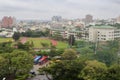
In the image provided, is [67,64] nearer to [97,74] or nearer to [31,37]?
[97,74]

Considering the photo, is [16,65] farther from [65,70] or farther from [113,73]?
[113,73]

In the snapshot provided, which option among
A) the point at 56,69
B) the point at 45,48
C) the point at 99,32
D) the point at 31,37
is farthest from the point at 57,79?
the point at 31,37

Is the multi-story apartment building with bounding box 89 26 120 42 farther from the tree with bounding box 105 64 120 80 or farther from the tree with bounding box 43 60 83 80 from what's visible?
the tree with bounding box 105 64 120 80

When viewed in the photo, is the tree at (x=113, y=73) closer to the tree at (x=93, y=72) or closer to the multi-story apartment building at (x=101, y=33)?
the tree at (x=93, y=72)

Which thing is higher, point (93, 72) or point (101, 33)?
point (101, 33)

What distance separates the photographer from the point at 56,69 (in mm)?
11438

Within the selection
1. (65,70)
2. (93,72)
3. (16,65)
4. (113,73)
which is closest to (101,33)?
(16,65)

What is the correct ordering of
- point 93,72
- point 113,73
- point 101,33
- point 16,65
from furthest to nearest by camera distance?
point 101,33 → point 16,65 → point 93,72 → point 113,73

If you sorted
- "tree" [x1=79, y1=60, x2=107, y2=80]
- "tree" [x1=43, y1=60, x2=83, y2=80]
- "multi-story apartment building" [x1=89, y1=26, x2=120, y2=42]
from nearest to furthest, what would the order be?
1. "tree" [x1=79, y1=60, x2=107, y2=80]
2. "tree" [x1=43, y1=60, x2=83, y2=80]
3. "multi-story apartment building" [x1=89, y1=26, x2=120, y2=42]

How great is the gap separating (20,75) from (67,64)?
9.44 feet

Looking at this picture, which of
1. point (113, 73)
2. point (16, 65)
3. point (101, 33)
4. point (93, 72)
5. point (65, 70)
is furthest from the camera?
point (101, 33)

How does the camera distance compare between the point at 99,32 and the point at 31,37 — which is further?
the point at 31,37

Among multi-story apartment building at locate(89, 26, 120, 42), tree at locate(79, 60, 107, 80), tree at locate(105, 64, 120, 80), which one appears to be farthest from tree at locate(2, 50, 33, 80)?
multi-story apartment building at locate(89, 26, 120, 42)

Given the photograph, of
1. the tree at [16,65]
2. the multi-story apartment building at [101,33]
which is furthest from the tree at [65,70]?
the multi-story apartment building at [101,33]
